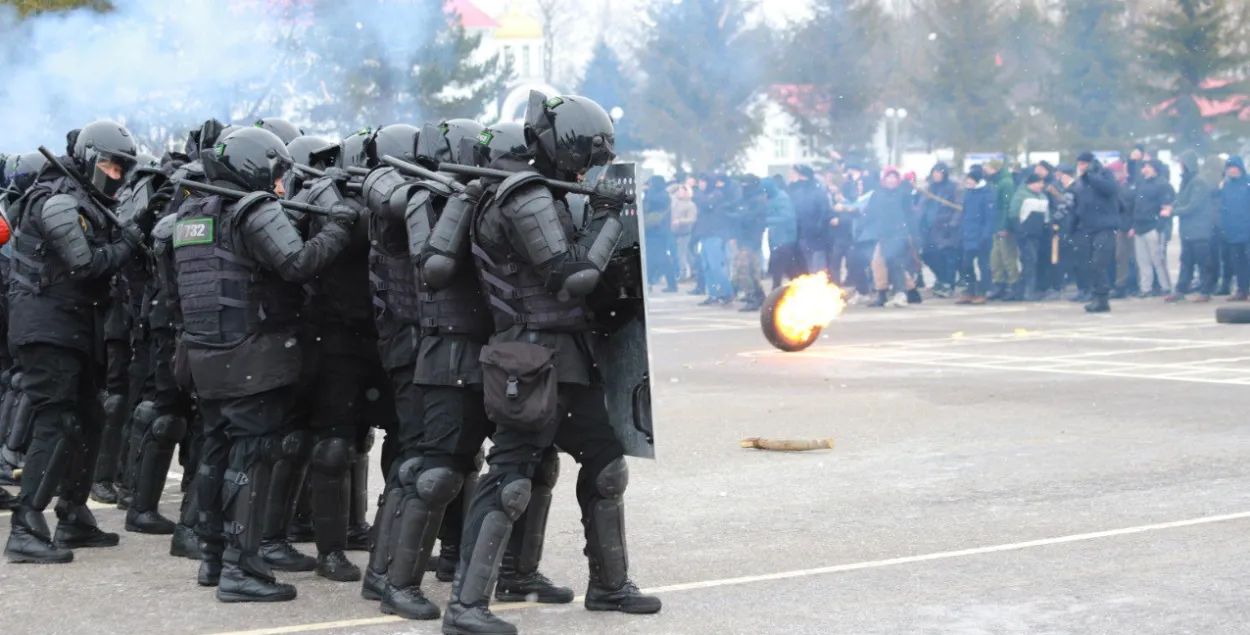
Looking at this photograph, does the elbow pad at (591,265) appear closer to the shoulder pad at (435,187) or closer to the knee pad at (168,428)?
the shoulder pad at (435,187)

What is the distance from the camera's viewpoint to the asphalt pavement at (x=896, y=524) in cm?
604

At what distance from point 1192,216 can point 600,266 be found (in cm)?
1664

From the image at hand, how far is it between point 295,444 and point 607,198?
2.04 metres

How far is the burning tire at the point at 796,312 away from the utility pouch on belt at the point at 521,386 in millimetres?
9673

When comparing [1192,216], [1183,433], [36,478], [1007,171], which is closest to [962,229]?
[1007,171]

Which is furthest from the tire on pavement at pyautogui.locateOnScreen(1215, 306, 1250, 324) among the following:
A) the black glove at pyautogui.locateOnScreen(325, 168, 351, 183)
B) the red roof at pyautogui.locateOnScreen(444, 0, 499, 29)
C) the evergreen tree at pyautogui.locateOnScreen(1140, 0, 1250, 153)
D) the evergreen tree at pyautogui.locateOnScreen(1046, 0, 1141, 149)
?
the evergreen tree at pyautogui.locateOnScreen(1140, 0, 1250, 153)

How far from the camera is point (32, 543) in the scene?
7.33 meters

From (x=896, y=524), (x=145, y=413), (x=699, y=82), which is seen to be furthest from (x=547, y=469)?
(x=699, y=82)

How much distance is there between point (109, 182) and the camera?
8016mm

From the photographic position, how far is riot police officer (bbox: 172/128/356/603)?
650 cm

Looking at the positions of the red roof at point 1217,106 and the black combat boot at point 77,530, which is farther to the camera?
the red roof at point 1217,106

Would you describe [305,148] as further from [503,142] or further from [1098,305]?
[1098,305]

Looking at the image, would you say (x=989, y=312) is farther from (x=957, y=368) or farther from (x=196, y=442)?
(x=196, y=442)

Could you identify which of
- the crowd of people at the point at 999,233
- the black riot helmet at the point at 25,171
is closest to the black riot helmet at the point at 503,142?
the black riot helmet at the point at 25,171
